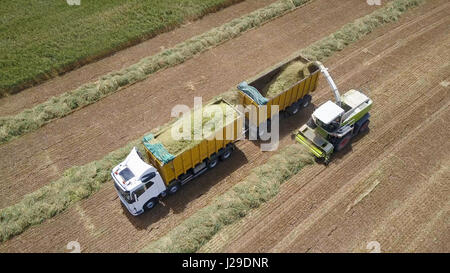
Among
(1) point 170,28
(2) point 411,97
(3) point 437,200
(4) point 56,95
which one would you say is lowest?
(3) point 437,200

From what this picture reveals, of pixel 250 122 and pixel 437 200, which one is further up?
pixel 250 122

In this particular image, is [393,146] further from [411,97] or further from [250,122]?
[250,122]

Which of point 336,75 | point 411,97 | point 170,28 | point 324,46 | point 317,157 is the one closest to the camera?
point 317,157

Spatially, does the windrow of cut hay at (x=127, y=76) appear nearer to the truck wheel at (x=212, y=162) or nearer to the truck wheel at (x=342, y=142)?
the truck wheel at (x=212, y=162)

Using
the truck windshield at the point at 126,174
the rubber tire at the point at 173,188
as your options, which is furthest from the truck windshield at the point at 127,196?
the rubber tire at the point at 173,188

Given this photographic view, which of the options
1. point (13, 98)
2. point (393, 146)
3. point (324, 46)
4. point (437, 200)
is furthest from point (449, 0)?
point (13, 98)

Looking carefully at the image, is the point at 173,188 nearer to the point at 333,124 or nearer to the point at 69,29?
the point at 333,124
